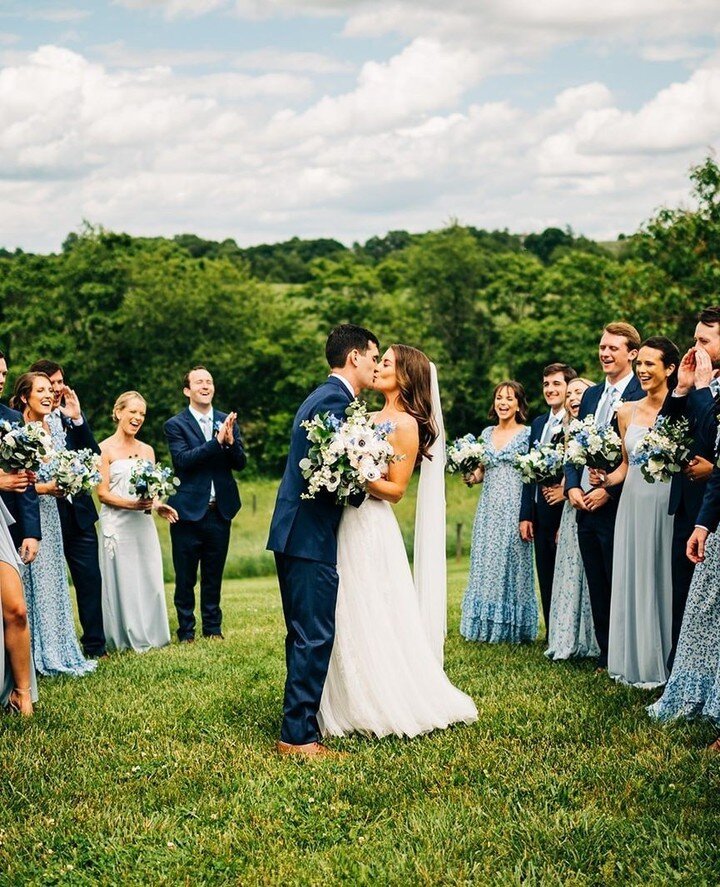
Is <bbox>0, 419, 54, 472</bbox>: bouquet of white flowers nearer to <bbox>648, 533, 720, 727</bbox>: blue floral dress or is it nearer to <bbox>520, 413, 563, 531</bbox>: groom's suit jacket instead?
<bbox>520, 413, 563, 531</bbox>: groom's suit jacket

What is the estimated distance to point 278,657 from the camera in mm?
9914

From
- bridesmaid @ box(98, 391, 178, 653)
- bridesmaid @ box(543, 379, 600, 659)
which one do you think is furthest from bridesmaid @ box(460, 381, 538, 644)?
bridesmaid @ box(98, 391, 178, 653)

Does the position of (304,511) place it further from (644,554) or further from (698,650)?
(644,554)

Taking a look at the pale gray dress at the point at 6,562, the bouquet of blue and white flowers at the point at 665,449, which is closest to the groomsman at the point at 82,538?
the pale gray dress at the point at 6,562

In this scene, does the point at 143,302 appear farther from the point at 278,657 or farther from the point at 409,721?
the point at 409,721

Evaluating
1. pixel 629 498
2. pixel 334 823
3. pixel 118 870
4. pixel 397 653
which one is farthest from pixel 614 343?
pixel 118 870

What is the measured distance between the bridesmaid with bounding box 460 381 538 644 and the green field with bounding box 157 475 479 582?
11.8 m

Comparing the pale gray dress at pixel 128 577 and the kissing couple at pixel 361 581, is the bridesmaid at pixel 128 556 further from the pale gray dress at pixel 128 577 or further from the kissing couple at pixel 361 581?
the kissing couple at pixel 361 581

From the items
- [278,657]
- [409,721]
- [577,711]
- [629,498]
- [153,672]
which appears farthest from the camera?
[278,657]

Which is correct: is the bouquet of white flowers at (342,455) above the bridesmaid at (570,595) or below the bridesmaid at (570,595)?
above

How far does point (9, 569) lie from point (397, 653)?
9.12 feet

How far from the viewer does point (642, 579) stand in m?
8.34

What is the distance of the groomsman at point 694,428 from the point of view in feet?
23.3

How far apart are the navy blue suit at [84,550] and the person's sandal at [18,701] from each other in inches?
103
